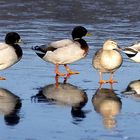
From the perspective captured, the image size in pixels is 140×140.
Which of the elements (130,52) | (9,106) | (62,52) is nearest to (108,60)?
(130,52)

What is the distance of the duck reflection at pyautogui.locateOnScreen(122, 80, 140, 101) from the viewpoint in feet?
34.6

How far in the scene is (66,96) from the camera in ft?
34.2

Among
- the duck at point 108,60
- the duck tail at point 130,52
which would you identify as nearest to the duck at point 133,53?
the duck tail at point 130,52

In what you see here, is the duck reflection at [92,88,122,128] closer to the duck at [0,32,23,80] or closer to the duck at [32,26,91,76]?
the duck at [32,26,91,76]

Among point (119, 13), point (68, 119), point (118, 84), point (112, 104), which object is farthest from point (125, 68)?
point (119, 13)

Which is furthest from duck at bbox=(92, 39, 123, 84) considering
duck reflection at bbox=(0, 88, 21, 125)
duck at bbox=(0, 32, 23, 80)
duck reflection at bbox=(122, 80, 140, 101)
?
duck reflection at bbox=(0, 88, 21, 125)

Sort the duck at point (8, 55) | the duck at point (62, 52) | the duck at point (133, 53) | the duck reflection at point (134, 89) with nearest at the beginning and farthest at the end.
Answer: the duck reflection at point (134, 89) → the duck at point (8, 55) → the duck at point (133, 53) → the duck at point (62, 52)

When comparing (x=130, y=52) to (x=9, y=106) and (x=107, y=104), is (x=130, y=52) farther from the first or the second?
(x=9, y=106)

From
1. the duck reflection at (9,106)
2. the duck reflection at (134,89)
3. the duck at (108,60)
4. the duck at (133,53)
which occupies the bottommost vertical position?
the duck reflection at (9,106)

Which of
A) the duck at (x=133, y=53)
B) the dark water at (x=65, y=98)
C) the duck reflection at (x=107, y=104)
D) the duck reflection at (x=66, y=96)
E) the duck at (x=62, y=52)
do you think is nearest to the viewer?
the dark water at (x=65, y=98)

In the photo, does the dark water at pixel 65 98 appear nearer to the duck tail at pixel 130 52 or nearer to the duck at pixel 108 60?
the duck at pixel 108 60

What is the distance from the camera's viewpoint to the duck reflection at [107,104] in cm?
898

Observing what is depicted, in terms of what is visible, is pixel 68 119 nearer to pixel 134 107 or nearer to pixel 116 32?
pixel 134 107

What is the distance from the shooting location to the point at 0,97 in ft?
33.9
